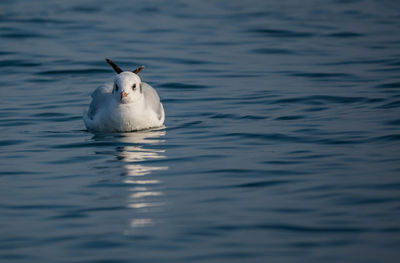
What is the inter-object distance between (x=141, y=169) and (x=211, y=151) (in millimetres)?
1171

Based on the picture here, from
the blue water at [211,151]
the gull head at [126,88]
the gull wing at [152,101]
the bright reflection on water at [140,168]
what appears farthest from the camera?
the gull wing at [152,101]

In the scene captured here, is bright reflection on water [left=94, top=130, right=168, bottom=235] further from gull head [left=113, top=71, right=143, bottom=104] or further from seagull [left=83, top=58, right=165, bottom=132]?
gull head [left=113, top=71, right=143, bottom=104]

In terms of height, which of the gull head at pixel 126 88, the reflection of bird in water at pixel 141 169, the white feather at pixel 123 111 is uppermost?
the gull head at pixel 126 88

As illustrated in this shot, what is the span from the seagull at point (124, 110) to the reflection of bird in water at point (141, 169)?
0.49ft

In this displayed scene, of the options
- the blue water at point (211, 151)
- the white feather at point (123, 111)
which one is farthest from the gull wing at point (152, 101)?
the blue water at point (211, 151)

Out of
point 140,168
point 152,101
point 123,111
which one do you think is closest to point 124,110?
point 123,111

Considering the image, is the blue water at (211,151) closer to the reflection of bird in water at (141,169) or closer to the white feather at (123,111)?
the reflection of bird in water at (141,169)

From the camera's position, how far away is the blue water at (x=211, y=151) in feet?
20.8

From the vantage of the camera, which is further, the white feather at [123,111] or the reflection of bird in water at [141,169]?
the white feather at [123,111]

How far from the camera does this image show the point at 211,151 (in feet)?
Answer: 31.2

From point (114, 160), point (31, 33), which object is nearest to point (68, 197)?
point (114, 160)

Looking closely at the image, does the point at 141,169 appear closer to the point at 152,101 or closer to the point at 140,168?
the point at 140,168

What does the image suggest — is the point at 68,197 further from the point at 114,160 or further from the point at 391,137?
the point at 391,137

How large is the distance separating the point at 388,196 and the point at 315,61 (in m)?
9.38
